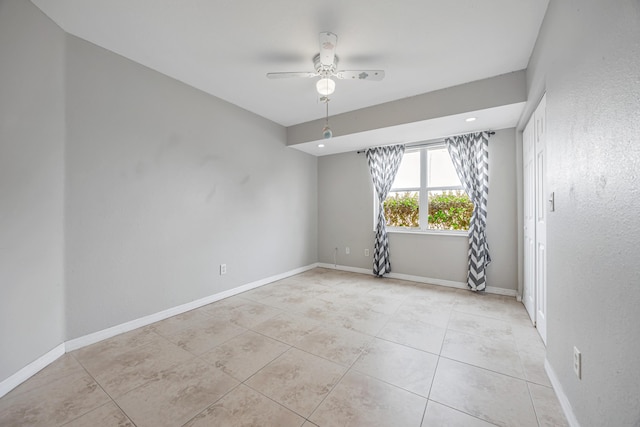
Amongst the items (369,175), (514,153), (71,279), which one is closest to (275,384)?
(71,279)

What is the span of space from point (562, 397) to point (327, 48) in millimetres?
2892

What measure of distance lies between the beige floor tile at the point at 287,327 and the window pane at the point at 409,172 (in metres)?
2.81

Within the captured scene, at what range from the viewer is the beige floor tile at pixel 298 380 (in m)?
1.52

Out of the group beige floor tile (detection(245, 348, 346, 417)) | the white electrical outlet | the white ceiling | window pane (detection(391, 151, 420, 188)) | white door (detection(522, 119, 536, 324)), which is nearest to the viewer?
the white electrical outlet

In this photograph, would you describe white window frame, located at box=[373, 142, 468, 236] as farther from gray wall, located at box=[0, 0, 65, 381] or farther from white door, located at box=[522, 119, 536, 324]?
gray wall, located at box=[0, 0, 65, 381]

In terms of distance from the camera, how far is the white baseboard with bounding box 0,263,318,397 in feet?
5.36

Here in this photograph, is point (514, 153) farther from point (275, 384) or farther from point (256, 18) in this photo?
point (275, 384)

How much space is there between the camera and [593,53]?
3.55 feet

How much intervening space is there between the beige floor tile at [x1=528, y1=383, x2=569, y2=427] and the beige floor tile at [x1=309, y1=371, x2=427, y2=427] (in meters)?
0.62

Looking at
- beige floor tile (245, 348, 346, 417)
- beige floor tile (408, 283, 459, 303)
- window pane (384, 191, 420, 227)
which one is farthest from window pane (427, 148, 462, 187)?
beige floor tile (245, 348, 346, 417)

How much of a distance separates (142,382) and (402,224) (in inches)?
151

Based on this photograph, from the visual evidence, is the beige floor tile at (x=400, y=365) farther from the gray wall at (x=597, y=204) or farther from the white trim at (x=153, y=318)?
the white trim at (x=153, y=318)

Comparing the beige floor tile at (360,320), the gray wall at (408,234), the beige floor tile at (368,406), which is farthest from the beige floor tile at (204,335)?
the gray wall at (408,234)

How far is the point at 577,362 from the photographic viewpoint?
4.16 ft
